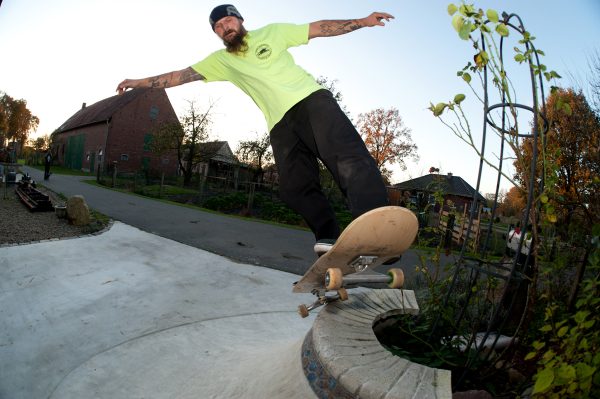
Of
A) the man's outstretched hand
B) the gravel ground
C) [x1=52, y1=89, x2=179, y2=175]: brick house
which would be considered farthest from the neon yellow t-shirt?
[x1=52, y1=89, x2=179, y2=175]: brick house

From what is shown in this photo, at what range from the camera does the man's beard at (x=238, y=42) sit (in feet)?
7.18

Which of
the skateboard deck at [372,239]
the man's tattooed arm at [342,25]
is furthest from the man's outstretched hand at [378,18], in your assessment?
the skateboard deck at [372,239]

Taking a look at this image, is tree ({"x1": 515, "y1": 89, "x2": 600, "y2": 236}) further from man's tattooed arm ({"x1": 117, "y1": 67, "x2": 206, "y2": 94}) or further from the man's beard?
man's tattooed arm ({"x1": 117, "y1": 67, "x2": 206, "y2": 94})

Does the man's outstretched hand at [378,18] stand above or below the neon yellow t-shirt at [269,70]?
above

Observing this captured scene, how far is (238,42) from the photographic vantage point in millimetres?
2203

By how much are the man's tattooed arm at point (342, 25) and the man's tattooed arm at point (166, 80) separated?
2.78ft

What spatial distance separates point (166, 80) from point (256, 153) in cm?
1721

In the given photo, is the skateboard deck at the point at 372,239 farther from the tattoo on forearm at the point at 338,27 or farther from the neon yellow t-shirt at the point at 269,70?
the tattoo on forearm at the point at 338,27

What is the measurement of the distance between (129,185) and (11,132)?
40497 millimetres

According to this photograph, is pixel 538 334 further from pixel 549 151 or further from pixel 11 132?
pixel 11 132

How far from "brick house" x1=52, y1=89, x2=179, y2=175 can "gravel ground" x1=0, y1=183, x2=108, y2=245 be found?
825 inches

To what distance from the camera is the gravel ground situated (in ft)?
15.3

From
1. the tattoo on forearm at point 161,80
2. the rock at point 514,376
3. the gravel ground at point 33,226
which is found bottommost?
the gravel ground at point 33,226

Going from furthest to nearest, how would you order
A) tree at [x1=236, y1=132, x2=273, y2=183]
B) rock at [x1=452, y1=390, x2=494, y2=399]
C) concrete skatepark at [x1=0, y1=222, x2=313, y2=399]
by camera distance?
tree at [x1=236, y1=132, x2=273, y2=183]
concrete skatepark at [x1=0, y1=222, x2=313, y2=399]
rock at [x1=452, y1=390, x2=494, y2=399]
